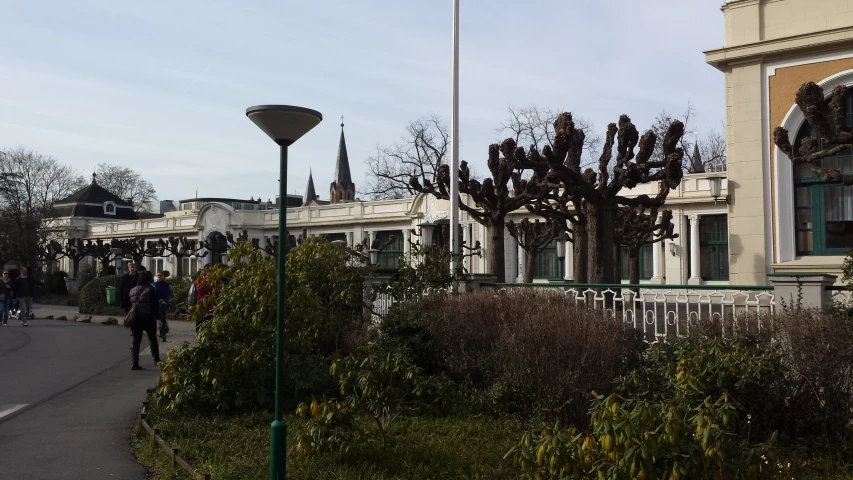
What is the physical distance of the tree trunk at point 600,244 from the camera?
15.1 metres

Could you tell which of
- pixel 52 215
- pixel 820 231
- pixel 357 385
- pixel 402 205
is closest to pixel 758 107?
pixel 820 231

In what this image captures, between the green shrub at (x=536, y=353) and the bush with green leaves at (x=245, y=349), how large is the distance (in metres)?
1.89

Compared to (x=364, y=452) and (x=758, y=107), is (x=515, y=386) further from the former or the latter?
(x=758, y=107)

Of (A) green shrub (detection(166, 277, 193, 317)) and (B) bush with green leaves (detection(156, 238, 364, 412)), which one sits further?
(A) green shrub (detection(166, 277, 193, 317))

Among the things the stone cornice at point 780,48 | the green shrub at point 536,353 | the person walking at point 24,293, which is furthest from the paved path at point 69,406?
the stone cornice at point 780,48

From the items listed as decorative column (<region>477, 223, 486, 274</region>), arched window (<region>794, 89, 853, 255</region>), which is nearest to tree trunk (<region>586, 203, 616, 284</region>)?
arched window (<region>794, 89, 853, 255</region>)

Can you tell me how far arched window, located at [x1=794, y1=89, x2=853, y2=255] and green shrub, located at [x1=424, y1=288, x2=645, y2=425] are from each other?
26.8 ft

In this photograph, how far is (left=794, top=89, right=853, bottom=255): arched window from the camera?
15.3 meters

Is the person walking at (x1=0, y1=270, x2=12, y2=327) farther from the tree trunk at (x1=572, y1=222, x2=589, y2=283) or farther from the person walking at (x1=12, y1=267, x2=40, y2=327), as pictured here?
the tree trunk at (x1=572, y1=222, x2=589, y2=283)

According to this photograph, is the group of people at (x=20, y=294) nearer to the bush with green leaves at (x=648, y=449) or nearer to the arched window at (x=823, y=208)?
the arched window at (x=823, y=208)

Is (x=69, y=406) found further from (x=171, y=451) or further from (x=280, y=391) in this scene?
(x=280, y=391)

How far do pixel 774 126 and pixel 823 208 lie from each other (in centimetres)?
196

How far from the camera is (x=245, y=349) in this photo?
948 centimetres

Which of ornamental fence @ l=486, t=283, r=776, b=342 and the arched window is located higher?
the arched window
